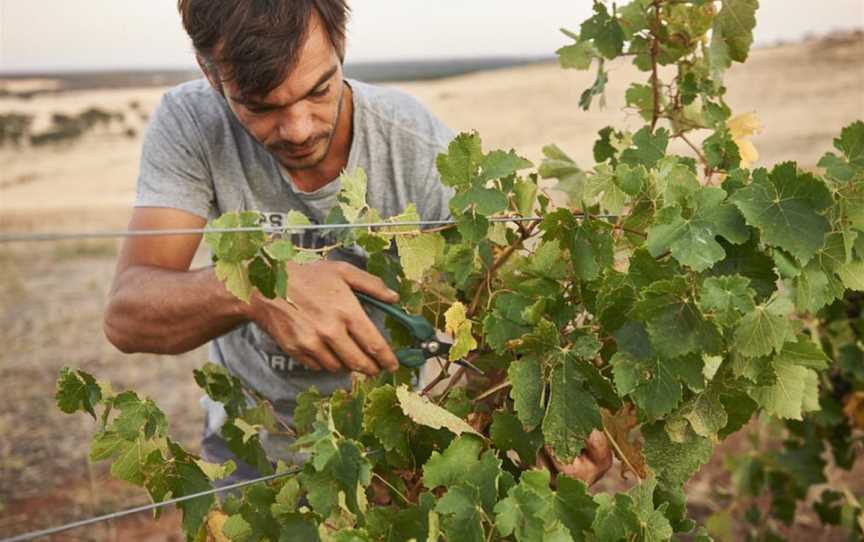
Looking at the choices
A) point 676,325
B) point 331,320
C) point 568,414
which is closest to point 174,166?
point 331,320

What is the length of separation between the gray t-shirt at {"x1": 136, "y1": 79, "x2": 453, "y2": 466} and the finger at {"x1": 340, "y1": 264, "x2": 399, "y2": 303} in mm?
639

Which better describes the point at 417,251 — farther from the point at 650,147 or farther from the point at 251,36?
the point at 251,36

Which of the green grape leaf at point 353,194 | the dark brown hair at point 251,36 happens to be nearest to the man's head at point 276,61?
the dark brown hair at point 251,36

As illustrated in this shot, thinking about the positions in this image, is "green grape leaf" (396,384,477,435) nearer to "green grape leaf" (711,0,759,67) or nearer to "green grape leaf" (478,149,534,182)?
"green grape leaf" (478,149,534,182)

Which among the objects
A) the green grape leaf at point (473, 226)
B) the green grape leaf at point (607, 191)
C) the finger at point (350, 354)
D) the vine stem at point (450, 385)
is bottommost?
the vine stem at point (450, 385)

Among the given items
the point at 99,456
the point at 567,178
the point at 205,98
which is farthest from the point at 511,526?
the point at 205,98

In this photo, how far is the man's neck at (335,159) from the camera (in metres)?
2.35

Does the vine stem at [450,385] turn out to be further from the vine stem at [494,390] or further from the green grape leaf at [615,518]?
the green grape leaf at [615,518]

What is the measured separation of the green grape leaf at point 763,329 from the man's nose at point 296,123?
0.95 metres

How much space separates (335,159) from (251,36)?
1.65ft

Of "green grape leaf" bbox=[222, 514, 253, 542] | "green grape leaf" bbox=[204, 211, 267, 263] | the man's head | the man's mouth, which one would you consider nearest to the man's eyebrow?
the man's head

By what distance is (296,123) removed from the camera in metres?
2.00

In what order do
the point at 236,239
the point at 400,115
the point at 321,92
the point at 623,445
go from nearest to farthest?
the point at 236,239
the point at 623,445
the point at 321,92
the point at 400,115

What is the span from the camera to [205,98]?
2381 millimetres
